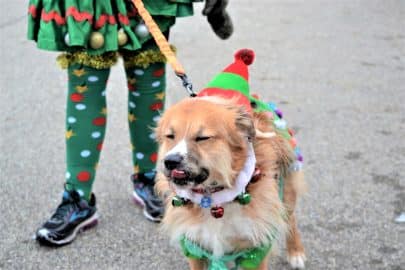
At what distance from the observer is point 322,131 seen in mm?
4613

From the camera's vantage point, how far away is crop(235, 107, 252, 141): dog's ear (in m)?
2.26

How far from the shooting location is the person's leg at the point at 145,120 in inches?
122

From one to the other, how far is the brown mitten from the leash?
1.02 ft

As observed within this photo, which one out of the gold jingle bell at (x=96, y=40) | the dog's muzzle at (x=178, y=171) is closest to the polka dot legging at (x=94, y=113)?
the gold jingle bell at (x=96, y=40)

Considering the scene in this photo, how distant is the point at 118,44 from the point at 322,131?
7.18ft

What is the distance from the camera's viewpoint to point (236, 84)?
2523 mm

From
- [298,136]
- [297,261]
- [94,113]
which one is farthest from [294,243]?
[298,136]

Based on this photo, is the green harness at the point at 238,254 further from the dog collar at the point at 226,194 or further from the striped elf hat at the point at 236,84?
the striped elf hat at the point at 236,84

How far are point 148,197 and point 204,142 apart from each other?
1.23 m

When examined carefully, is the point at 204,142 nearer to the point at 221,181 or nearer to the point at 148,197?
the point at 221,181

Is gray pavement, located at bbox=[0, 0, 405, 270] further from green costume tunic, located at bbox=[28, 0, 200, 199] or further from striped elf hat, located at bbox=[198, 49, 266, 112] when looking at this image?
striped elf hat, located at bbox=[198, 49, 266, 112]

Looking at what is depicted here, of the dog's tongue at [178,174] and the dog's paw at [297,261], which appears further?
the dog's paw at [297,261]

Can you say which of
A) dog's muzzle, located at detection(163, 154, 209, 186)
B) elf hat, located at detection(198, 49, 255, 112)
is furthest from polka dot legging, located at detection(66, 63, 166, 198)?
dog's muzzle, located at detection(163, 154, 209, 186)

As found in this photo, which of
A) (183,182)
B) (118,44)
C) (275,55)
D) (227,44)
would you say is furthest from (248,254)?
(227,44)
